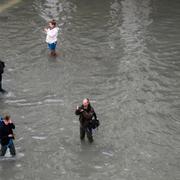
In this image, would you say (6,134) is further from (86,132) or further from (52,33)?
(52,33)

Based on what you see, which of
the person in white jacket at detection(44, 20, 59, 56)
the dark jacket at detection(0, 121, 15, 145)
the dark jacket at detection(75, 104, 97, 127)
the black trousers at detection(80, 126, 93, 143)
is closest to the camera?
the dark jacket at detection(0, 121, 15, 145)

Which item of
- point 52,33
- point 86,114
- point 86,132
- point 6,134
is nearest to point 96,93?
point 86,132

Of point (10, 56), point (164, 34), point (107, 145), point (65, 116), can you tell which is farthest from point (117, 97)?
point (164, 34)

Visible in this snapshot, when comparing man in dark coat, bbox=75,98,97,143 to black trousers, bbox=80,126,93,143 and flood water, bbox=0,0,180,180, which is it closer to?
black trousers, bbox=80,126,93,143

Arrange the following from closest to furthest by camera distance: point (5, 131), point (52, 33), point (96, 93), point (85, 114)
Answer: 1. point (5, 131)
2. point (85, 114)
3. point (96, 93)
4. point (52, 33)

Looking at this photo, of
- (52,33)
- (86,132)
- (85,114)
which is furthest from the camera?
(52,33)

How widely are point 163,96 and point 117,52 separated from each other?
561cm

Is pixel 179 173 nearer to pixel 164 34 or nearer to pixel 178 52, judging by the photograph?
pixel 178 52

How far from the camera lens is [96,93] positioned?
1764 cm

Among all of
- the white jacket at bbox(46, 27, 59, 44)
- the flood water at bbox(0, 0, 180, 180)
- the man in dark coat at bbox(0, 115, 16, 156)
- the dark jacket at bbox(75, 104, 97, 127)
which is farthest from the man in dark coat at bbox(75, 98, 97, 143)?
the white jacket at bbox(46, 27, 59, 44)

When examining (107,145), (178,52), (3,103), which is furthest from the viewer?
(178,52)

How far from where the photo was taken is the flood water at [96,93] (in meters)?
12.9

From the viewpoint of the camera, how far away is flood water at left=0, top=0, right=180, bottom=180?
12945 millimetres

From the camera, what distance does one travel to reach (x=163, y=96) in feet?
56.3
